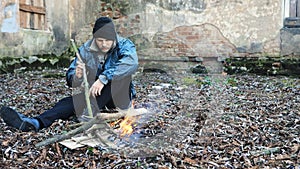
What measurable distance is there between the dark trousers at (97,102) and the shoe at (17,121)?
125mm

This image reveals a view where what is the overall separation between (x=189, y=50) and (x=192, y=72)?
45cm

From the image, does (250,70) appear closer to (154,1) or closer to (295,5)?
(295,5)

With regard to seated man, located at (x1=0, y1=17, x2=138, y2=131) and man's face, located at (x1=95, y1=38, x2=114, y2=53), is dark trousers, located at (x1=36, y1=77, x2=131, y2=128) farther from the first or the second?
man's face, located at (x1=95, y1=38, x2=114, y2=53)

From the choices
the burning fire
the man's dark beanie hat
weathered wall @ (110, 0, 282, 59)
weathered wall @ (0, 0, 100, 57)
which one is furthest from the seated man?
weathered wall @ (110, 0, 282, 59)

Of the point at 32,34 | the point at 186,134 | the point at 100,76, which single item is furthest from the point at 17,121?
the point at 32,34

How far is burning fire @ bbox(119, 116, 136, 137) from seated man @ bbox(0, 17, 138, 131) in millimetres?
184

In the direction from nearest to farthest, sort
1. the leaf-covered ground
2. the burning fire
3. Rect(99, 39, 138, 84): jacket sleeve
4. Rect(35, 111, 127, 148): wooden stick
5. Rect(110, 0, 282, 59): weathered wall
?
the leaf-covered ground < Rect(35, 111, 127, 148): wooden stick < the burning fire < Rect(99, 39, 138, 84): jacket sleeve < Rect(110, 0, 282, 59): weathered wall

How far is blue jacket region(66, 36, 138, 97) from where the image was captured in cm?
256

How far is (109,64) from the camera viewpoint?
2666 millimetres

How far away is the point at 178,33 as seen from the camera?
6922 millimetres

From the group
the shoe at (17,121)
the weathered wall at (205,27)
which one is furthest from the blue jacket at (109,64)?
the weathered wall at (205,27)

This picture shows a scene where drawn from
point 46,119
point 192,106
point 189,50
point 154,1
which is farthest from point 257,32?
point 46,119

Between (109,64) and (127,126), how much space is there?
0.51 meters

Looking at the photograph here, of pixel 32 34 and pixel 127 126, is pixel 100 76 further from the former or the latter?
pixel 32 34
